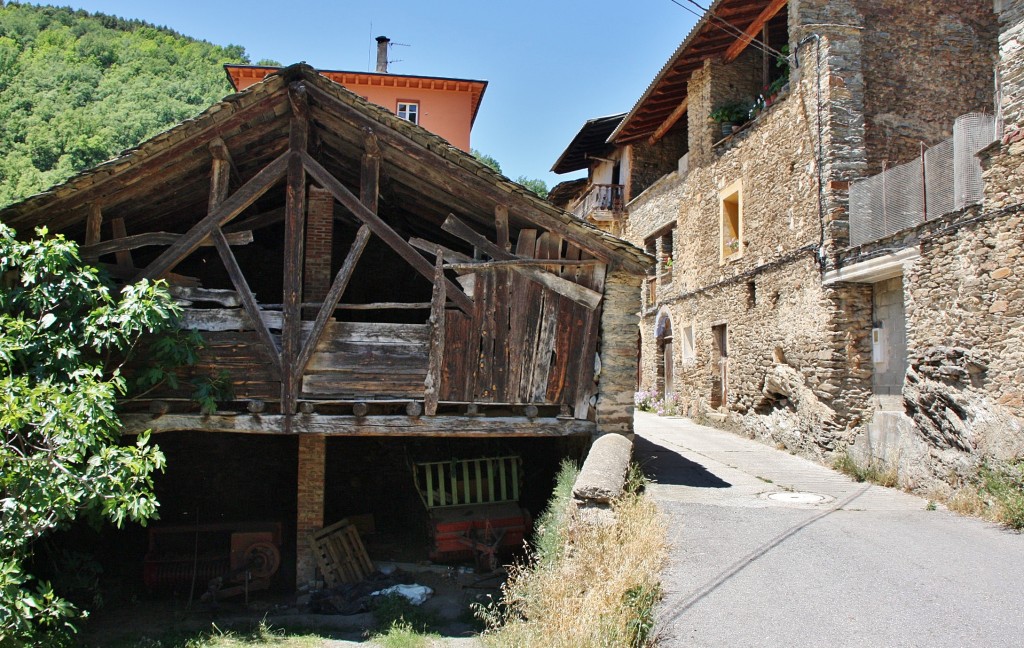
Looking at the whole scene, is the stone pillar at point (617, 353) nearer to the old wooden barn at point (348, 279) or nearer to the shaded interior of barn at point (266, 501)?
the old wooden barn at point (348, 279)

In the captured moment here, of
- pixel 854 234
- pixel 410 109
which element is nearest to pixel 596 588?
pixel 854 234

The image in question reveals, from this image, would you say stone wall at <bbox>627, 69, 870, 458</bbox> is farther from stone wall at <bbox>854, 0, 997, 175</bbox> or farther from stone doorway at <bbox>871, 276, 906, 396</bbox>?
stone wall at <bbox>854, 0, 997, 175</bbox>

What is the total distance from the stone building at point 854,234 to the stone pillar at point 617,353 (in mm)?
3778

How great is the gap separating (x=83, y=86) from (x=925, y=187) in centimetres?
5599

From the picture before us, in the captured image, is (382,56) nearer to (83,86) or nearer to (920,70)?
(920,70)

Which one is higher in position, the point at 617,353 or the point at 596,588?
the point at 617,353

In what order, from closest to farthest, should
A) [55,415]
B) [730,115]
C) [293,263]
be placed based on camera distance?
[55,415] → [293,263] → [730,115]

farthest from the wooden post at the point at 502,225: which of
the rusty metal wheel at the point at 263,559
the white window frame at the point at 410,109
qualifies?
the white window frame at the point at 410,109

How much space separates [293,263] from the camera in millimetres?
7984

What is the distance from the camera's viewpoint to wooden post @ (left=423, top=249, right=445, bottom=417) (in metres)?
8.12

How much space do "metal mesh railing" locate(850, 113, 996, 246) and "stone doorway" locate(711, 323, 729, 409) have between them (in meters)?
4.96

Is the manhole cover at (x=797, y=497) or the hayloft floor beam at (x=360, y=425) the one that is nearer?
the hayloft floor beam at (x=360, y=425)

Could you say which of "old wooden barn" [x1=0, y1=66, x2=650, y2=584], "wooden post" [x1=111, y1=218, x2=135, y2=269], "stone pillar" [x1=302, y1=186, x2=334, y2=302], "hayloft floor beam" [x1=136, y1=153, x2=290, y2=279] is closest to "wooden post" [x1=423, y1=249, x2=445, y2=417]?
"old wooden barn" [x1=0, y1=66, x2=650, y2=584]

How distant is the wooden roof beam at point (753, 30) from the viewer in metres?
12.9
